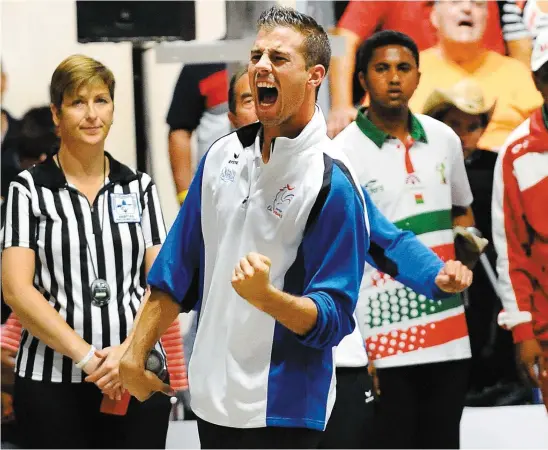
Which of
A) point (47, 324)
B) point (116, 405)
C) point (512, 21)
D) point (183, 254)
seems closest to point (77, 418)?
point (116, 405)

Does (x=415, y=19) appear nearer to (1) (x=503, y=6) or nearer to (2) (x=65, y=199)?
(1) (x=503, y=6)

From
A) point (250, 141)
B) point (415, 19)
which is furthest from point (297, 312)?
point (415, 19)

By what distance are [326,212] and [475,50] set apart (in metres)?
1.52

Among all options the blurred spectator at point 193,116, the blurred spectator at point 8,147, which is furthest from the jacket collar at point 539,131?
the blurred spectator at point 8,147

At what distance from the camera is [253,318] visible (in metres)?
1.95

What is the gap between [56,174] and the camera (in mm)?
2758

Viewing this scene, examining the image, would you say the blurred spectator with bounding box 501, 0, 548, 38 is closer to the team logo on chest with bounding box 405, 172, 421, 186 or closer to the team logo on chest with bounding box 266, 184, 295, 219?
the team logo on chest with bounding box 405, 172, 421, 186

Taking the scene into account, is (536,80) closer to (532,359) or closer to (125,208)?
(532,359)

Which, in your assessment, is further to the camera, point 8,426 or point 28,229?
point 8,426

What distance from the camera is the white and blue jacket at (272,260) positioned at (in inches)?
75.0

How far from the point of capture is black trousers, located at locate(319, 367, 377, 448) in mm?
2707

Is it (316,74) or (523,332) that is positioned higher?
(316,74)

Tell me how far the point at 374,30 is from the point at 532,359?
48.3 inches

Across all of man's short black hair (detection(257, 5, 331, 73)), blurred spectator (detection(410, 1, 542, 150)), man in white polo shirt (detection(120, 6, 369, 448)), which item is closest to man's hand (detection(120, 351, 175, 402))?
man in white polo shirt (detection(120, 6, 369, 448))
